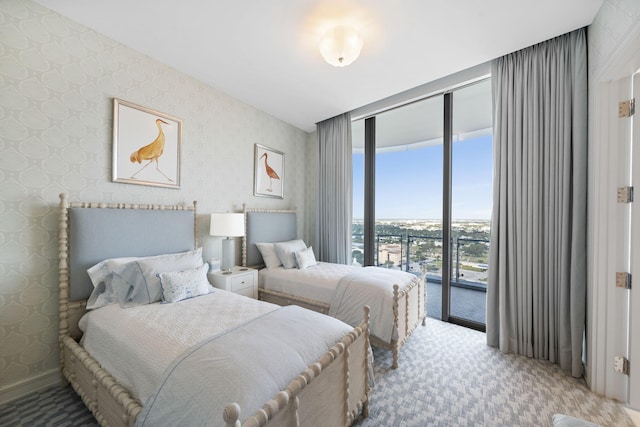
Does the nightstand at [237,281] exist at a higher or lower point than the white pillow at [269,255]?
lower

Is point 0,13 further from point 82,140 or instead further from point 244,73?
point 244,73

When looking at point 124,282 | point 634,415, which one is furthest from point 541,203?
point 124,282

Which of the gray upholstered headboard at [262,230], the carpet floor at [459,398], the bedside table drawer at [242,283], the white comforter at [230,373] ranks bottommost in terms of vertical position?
the carpet floor at [459,398]

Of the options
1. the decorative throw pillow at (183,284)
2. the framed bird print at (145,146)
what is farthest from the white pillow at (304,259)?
the framed bird print at (145,146)

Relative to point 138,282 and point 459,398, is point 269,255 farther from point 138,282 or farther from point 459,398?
point 459,398

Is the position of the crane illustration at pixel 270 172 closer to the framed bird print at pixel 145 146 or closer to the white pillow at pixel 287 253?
the white pillow at pixel 287 253

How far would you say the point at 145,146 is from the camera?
2.45 m

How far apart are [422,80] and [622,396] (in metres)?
3.17

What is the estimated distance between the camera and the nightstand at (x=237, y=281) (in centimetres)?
270

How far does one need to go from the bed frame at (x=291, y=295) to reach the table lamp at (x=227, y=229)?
393mm

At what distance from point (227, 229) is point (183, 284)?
89cm

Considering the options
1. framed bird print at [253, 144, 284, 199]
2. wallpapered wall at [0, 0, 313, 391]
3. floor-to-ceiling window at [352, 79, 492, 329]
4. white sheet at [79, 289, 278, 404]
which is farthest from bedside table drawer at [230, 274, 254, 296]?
floor-to-ceiling window at [352, 79, 492, 329]

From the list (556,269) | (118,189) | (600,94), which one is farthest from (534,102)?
(118,189)

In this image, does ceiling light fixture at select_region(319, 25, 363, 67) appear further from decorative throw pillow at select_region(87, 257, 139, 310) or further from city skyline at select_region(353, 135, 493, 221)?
decorative throw pillow at select_region(87, 257, 139, 310)
